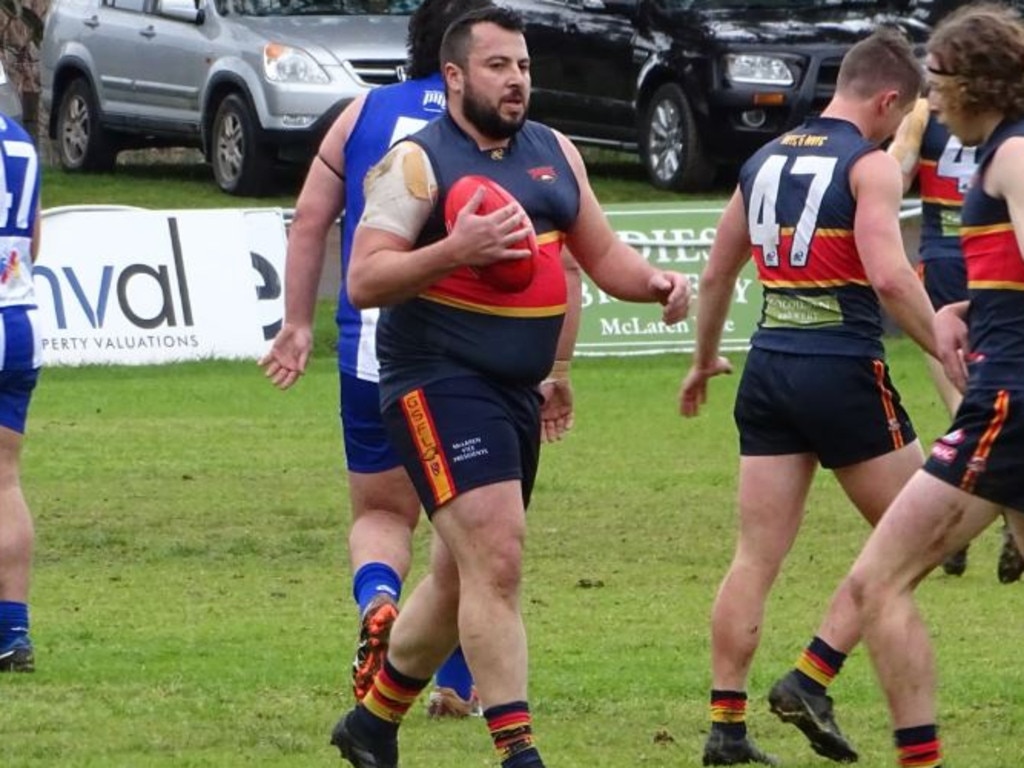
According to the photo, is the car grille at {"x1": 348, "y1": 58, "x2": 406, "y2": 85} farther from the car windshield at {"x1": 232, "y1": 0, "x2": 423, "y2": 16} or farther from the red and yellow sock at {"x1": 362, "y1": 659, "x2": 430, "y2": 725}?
the red and yellow sock at {"x1": 362, "y1": 659, "x2": 430, "y2": 725}

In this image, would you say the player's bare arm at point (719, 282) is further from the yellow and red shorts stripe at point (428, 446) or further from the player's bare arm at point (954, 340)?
the yellow and red shorts stripe at point (428, 446)

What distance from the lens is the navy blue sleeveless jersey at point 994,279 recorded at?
21.0 feet

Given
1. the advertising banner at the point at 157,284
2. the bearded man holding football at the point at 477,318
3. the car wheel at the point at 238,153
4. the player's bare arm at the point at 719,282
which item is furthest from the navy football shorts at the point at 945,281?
the car wheel at the point at 238,153

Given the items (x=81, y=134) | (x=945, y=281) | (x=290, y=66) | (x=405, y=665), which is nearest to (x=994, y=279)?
(x=405, y=665)

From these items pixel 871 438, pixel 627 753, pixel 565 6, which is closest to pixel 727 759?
pixel 627 753

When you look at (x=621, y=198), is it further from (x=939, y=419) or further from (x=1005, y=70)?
(x=1005, y=70)

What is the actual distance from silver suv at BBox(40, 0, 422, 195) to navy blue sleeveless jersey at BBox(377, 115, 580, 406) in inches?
620

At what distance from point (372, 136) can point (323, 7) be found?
17.2m

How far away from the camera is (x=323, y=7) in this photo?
24547 millimetres

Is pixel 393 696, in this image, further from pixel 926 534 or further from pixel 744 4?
pixel 744 4

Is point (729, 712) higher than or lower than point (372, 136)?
lower

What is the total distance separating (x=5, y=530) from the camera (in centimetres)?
856

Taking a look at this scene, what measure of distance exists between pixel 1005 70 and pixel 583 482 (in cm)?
691

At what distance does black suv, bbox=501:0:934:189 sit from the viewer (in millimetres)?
23031
